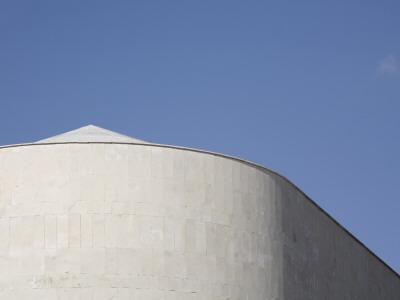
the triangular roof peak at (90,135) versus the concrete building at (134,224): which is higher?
the triangular roof peak at (90,135)

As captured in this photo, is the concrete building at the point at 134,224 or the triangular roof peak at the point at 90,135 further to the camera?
the triangular roof peak at the point at 90,135

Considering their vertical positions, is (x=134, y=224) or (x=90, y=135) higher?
(x=90, y=135)

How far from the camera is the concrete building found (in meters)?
26.9

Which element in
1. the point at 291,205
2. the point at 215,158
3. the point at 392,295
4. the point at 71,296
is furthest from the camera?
the point at 392,295

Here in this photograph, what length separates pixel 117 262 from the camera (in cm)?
2694

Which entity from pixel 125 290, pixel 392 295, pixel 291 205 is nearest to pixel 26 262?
pixel 125 290

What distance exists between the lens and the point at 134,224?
1077 inches

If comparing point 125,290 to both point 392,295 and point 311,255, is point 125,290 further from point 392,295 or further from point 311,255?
point 392,295

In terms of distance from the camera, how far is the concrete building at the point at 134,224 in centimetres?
2686

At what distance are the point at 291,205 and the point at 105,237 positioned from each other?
6.67m

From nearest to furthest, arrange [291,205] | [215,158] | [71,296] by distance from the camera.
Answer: [71,296]
[215,158]
[291,205]

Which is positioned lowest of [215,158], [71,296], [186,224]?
[71,296]

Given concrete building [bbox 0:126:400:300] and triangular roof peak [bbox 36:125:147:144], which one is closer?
concrete building [bbox 0:126:400:300]

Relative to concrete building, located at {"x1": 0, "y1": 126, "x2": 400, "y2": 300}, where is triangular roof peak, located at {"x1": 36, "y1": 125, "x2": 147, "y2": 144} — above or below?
above
